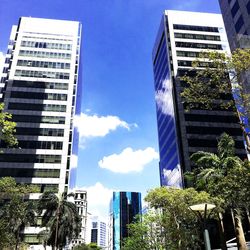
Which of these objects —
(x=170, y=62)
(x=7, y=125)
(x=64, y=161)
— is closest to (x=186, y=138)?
(x=170, y=62)

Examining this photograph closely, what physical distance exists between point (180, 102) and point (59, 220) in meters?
46.1

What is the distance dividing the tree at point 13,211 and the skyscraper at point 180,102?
123ft

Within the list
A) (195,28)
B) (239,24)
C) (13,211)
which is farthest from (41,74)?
(239,24)

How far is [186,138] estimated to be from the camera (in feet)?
250

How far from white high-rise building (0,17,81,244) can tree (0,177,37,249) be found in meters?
22.2

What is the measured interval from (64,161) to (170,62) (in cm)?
4083

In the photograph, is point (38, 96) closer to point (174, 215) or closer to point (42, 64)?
point (42, 64)

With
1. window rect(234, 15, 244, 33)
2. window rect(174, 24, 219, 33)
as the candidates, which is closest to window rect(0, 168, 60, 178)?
window rect(234, 15, 244, 33)

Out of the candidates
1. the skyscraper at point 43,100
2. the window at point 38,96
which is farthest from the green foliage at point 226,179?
the window at point 38,96

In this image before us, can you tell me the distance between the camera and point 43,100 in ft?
281

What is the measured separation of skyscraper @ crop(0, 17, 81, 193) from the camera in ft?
254

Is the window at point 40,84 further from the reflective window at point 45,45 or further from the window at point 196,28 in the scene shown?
the window at point 196,28

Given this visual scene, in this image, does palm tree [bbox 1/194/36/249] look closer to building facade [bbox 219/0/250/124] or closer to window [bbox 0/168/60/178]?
window [bbox 0/168/60/178]

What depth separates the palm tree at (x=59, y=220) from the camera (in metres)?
48.0
